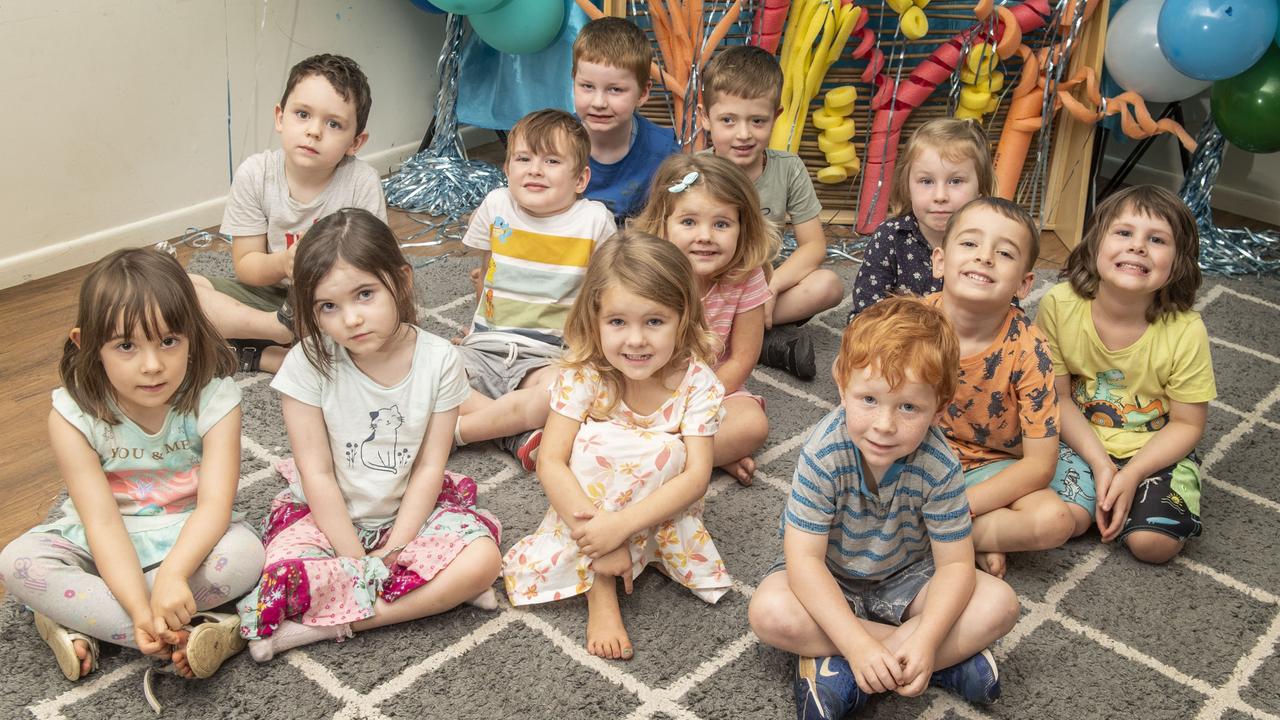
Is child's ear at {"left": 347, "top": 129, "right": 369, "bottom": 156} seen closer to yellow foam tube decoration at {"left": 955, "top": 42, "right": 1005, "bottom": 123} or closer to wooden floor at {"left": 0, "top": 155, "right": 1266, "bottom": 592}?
wooden floor at {"left": 0, "top": 155, "right": 1266, "bottom": 592}

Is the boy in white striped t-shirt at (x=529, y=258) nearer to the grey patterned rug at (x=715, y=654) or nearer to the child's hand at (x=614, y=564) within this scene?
the grey patterned rug at (x=715, y=654)

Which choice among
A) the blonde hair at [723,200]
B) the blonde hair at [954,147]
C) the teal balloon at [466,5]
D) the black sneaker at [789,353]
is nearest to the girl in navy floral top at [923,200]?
the blonde hair at [954,147]

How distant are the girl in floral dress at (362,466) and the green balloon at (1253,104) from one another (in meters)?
1.83

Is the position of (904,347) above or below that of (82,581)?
above

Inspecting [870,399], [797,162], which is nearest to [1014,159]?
[797,162]

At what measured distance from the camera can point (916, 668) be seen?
1216 mm

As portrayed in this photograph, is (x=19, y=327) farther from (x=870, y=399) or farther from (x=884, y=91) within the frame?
(x=884, y=91)

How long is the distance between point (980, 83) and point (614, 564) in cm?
162

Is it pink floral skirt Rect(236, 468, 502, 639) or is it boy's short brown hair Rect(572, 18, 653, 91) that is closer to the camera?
pink floral skirt Rect(236, 468, 502, 639)

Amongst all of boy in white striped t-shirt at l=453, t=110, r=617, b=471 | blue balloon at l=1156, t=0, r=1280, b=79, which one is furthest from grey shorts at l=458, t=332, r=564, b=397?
blue balloon at l=1156, t=0, r=1280, b=79

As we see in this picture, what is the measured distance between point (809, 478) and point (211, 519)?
0.69 metres

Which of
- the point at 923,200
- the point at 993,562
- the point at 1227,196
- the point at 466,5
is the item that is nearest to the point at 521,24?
the point at 466,5

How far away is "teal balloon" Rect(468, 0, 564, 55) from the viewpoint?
8.13 feet

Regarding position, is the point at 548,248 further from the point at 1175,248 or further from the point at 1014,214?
the point at 1175,248
